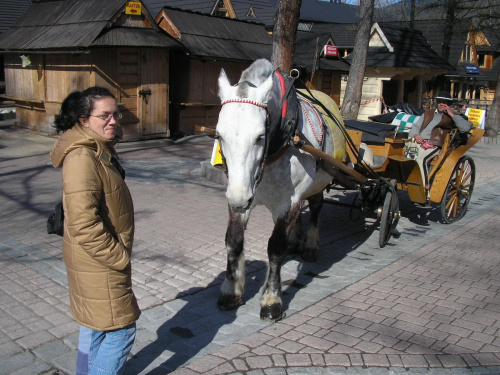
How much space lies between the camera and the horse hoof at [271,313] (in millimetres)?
4215

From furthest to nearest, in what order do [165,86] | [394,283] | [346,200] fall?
[165,86], [346,200], [394,283]

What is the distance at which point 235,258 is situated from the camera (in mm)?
4488

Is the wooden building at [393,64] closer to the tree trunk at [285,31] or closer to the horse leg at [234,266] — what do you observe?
the tree trunk at [285,31]

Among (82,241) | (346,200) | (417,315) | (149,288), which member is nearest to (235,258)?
(149,288)

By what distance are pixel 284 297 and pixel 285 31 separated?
5798 mm

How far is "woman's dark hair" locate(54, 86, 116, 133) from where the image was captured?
8.77ft

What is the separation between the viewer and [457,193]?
300 inches

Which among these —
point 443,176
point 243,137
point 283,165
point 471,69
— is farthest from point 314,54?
point 471,69

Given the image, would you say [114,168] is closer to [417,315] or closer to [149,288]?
[149,288]

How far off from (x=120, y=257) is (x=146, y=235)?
12.5 feet

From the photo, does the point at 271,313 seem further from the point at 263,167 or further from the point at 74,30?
the point at 74,30

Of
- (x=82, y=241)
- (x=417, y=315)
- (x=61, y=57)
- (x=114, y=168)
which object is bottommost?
(x=417, y=315)

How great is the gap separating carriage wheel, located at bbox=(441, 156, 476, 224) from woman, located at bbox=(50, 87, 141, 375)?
564 cm

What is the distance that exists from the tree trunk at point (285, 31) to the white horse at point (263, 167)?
13.0ft
